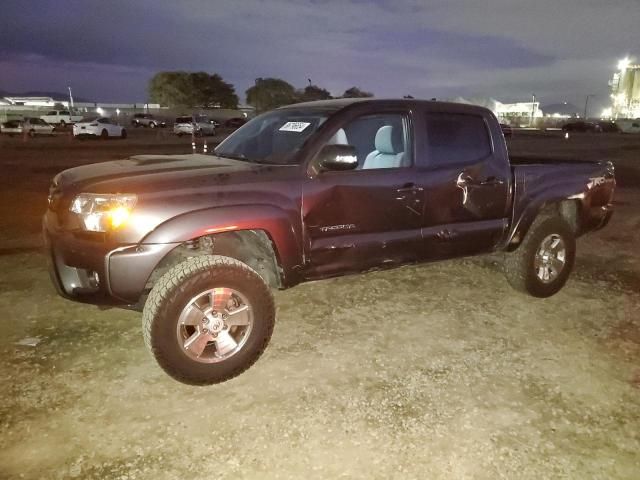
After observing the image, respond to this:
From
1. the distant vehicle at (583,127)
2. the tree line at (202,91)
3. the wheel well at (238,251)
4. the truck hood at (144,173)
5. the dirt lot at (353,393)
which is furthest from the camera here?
the tree line at (202,91)

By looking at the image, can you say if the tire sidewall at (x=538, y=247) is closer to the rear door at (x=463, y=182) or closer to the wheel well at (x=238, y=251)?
the rear door at (x=463, y=182)

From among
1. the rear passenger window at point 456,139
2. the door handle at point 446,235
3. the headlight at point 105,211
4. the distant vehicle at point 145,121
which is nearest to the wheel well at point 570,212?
the rear passenger window at point 456,139

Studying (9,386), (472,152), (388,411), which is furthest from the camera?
(472,152)

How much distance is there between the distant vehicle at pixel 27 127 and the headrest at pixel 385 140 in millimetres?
34745

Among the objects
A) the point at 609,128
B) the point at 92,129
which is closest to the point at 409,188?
the point at 92,129

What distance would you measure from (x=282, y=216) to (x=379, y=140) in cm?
137

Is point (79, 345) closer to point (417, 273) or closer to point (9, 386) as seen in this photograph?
point (9, 386)

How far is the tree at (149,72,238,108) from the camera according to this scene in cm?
8912

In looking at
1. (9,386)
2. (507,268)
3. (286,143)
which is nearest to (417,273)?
(507,268)

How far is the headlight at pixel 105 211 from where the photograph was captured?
3.05m

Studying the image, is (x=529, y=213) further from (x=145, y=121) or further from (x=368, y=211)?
(x=145, y=121)

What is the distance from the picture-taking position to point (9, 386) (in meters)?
3.25

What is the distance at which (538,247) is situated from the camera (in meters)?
4.86

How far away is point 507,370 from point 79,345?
3.14 metres
